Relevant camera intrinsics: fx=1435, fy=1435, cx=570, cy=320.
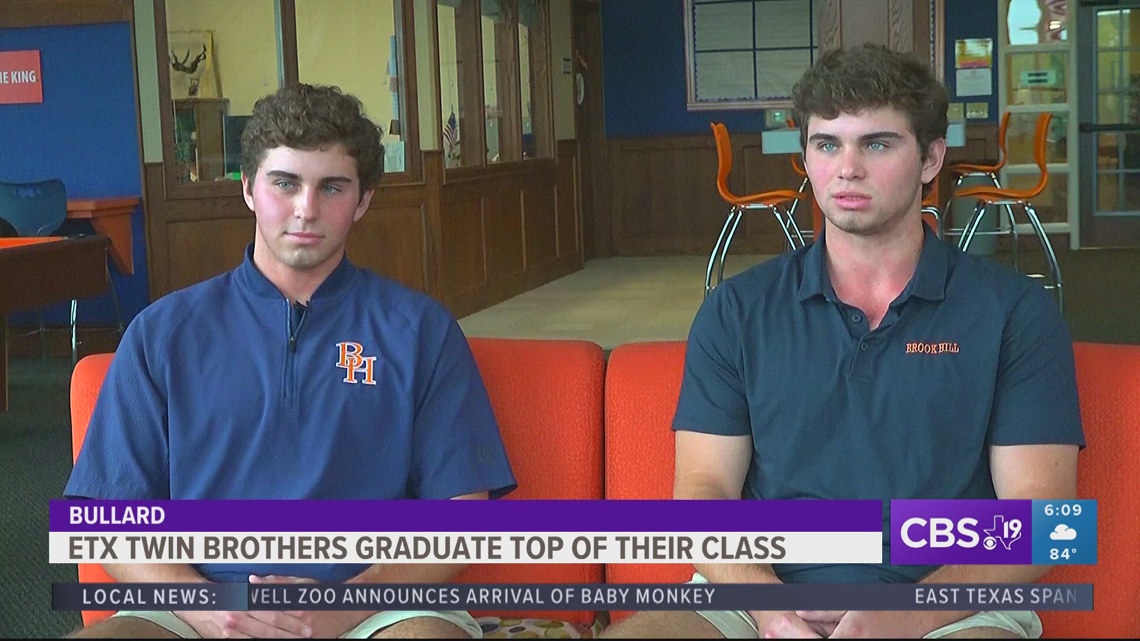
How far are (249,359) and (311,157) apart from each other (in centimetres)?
31

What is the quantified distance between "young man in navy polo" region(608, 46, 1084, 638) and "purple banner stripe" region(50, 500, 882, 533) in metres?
0.39

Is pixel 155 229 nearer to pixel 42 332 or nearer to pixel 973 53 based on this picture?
pixel 42 332

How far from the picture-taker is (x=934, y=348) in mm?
1943

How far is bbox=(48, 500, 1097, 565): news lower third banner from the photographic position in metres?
1.40

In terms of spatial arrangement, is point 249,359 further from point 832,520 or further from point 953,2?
point 953,2

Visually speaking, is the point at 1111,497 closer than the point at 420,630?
No

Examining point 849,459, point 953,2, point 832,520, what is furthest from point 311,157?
point 953,2

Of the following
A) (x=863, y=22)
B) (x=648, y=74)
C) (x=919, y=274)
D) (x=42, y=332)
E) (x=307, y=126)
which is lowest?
(x=42, y=332)

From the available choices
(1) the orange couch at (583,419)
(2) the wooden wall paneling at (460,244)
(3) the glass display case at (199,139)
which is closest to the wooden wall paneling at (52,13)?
(3) the glass display case at (199,139)

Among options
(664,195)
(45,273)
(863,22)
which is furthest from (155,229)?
(664,195)

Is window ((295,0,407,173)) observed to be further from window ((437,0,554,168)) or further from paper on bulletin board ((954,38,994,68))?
paper on bulletin board ((954,38,994,68))

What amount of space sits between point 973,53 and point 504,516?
1103 centimetres

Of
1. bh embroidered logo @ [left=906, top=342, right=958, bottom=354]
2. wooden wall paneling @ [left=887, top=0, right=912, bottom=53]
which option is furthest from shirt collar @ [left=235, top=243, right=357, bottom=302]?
wooden wall paneling @ [left=887, top=0, right=912, bottom=53]

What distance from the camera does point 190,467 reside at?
2023 millimetres
